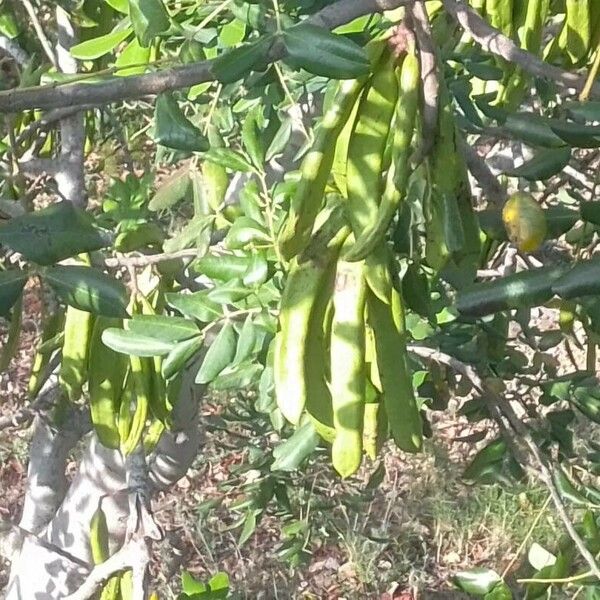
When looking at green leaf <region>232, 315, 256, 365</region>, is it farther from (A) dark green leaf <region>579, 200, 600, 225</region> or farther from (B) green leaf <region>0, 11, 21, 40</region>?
(B) green leaf <region>0, 11, 21, 40</region>

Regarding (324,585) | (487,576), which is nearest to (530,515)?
(324,585)

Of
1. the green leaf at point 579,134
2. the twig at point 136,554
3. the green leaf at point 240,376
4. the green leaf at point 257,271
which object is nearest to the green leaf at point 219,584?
the twig at point 136,554

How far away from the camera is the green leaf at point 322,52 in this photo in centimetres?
53

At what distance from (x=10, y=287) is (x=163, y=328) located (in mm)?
209

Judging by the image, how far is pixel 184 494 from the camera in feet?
8.62

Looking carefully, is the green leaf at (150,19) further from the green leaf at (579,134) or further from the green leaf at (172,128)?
the green leaf at (579,134)

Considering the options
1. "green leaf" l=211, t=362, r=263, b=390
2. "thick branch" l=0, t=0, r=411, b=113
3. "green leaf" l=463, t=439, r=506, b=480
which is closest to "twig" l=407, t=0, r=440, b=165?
"thick branch" l=0, t=0, r=411, b=113

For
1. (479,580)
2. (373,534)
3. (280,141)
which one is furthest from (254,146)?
(373,534)

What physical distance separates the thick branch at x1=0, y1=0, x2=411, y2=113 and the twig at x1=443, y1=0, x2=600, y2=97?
0.24ft

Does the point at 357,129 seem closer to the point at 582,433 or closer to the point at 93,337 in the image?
the point at 93,337

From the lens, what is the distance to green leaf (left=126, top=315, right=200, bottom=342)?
84 centimetres

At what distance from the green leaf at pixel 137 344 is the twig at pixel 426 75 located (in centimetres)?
35

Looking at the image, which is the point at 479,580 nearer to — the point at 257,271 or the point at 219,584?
the point at 219,584

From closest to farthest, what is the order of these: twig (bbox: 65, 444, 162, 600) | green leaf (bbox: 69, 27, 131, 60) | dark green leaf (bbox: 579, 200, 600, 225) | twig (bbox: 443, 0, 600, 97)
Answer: twig (bbox: 443, 0, 600, 97) < dark green leaf (bbox: 579, 200, 600, 225) < twig (bbox: 65, 444, 162, 600) < green leaf (bbox: 69, 27, 131, 60)
